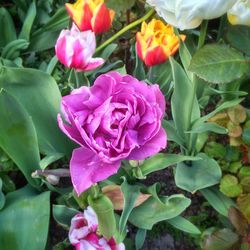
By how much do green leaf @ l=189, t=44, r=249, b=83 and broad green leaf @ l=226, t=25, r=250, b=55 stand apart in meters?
0.07

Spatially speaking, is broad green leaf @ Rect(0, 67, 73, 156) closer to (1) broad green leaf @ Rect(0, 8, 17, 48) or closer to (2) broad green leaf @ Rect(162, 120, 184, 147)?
(2) broad green leaf @ Rect(162, 120, 184, 147)

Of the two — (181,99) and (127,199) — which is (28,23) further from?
(127,199)

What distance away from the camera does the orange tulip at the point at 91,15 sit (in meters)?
1.00

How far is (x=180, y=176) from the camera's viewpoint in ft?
3.34

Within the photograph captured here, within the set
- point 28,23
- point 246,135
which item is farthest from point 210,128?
point 28,23

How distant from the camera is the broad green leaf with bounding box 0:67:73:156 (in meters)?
0.96

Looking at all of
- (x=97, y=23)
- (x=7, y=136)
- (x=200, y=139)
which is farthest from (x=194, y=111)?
(x=7, y=136)

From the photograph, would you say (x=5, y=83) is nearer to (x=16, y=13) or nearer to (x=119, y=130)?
(x=119, y=130)

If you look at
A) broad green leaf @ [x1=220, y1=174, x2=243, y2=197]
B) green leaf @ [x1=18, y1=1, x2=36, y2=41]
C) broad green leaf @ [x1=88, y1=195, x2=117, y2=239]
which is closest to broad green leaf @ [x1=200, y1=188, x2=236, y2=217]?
broad green leaf @ [x1=220, y1=174, x2=243, y2=197]

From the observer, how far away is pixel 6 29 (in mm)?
1421

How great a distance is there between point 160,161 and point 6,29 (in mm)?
697

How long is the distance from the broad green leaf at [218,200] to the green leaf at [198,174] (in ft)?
0.23

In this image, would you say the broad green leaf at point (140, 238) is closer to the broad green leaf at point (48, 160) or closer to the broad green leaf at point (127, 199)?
the broad green leaf at point (127, 199)

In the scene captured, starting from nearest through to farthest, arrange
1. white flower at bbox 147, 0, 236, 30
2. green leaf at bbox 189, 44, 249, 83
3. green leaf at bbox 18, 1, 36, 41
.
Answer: white flower at bbox 147, 0, 236, 30 → green leaf at bbox 189, 44, 249, 83 → green leaf at bbox 18, 1, 36, 41
